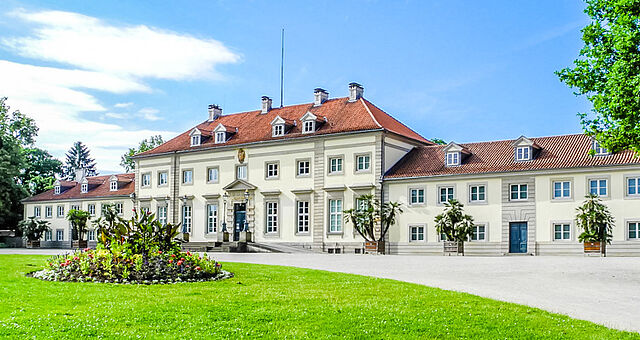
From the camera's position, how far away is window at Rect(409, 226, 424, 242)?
39750 mm

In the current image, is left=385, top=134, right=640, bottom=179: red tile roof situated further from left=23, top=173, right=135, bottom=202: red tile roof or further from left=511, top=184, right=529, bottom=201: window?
left=23, top=173, right=135, bottom=202: red tile roof

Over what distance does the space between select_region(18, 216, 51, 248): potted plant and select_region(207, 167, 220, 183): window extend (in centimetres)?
1909

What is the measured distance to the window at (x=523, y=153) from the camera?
37562 mm

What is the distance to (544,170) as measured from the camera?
118ft

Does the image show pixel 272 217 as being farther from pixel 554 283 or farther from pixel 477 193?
pixel 554 283

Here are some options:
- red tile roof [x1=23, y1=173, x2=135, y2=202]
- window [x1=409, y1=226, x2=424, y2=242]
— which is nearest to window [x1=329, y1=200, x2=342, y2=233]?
window [x1=409, y1=226, x2=424, y2=242]

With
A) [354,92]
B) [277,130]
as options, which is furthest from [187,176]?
[354,92]

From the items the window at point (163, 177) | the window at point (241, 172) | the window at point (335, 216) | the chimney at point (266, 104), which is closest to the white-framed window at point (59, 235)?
the window at point (163, 177)

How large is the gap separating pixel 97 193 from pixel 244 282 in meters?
45.8

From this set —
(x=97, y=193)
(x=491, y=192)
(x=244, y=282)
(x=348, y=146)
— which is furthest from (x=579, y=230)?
(x=97, y=193)

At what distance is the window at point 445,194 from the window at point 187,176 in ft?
60.6

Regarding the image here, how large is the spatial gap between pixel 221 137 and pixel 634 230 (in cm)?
2628

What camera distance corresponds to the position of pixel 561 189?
3588cm

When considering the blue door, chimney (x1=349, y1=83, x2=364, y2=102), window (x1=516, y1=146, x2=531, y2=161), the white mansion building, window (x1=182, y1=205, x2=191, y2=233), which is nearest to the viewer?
the white mansion building
